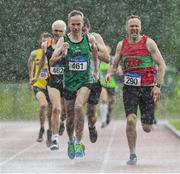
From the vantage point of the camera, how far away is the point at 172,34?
54.8 m

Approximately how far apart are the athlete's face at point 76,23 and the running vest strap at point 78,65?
0.68ft

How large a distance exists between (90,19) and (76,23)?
42891 mm

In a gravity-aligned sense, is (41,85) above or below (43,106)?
above

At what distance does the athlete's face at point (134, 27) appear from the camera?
1134 cm

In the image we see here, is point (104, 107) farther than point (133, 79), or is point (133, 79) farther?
point (104, 107)

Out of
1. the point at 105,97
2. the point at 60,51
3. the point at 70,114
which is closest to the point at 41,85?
the point at 70,114

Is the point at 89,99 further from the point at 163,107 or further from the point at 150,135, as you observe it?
the point at 163,107

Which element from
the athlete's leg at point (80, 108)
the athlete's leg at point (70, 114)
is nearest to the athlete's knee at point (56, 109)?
the athlete's leg at point (70, 114)

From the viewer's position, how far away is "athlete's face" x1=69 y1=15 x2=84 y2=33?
11.8 meters

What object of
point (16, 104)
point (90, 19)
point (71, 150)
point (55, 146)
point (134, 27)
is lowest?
point (16, 104)

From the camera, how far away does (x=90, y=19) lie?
2148 inches

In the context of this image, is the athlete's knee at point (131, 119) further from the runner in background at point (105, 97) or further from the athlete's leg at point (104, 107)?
the athlete's leg at point (104, 107)

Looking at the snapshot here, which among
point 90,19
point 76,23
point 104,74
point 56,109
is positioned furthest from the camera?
point 90,19

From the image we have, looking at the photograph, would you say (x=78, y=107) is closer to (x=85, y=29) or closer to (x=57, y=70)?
(x=85, y=29)
